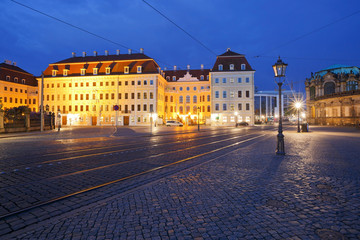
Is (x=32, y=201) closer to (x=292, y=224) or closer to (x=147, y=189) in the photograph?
(x=147, y=189)

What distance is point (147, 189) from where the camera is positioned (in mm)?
4988

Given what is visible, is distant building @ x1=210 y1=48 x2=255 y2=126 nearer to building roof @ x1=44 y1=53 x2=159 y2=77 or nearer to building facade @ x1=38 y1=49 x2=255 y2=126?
building facade @ x1=38 y1=49 x2=255 y2=126

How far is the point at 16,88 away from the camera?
65.2 m

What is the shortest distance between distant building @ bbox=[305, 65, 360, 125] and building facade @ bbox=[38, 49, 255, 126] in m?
16.6

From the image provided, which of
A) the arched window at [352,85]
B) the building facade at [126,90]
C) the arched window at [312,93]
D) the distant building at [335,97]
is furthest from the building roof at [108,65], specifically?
the arched window at [352,85]

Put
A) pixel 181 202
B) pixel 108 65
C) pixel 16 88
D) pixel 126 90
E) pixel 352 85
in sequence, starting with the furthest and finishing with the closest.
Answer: pixel 16 88
pixel 108 65
pixel 126 90
pixel 352 85
pixel 181 202

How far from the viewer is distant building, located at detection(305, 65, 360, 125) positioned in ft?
141

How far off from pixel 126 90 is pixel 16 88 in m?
36.1

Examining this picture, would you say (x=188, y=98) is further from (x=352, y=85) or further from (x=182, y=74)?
(x=352, y=85)

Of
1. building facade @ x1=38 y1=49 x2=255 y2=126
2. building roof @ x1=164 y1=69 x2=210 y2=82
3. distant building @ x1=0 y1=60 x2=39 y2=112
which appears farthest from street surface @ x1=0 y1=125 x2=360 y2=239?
distant building @ x1=0 y1=60 x2=39 y2=112

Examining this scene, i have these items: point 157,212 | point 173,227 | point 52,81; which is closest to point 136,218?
point 157,212

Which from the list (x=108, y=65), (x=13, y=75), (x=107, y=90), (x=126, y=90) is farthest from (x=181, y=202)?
(x=13, y=75)

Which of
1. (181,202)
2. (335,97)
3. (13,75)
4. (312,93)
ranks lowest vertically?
(181,202)

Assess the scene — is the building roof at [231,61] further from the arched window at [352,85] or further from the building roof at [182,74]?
the arched window at [352,85]
